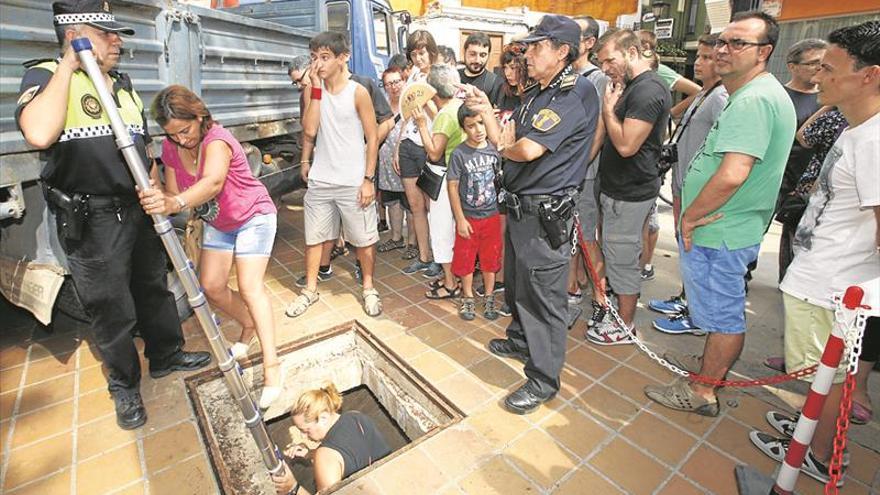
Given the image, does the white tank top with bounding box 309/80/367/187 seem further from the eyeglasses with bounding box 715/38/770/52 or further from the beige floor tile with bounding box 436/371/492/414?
the eyeglasses with bounding box 715/38/770/52

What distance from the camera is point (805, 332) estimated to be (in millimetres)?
2086

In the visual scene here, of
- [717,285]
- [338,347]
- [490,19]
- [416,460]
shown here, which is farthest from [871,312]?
[490,19]

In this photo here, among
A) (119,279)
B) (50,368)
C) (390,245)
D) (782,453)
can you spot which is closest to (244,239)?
(119,279)

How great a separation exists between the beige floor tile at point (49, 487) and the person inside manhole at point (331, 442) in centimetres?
94

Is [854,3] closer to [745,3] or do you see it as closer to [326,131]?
[745,3]

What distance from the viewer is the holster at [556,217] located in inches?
93.8

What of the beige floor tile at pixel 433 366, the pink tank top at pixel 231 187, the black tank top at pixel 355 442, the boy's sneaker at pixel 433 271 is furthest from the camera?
the boy's sneaker at pixel 433 271

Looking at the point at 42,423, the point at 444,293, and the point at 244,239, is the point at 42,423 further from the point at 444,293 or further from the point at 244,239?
the point at 444,293

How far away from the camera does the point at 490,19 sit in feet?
57.2

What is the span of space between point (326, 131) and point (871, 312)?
316cm

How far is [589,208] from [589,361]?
1127 millimetres

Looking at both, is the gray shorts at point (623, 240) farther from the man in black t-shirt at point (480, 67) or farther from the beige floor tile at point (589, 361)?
the man in black t-shirt at point (480, 67)

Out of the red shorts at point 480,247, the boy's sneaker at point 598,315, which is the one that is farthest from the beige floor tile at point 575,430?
the red shorts at point 480,247

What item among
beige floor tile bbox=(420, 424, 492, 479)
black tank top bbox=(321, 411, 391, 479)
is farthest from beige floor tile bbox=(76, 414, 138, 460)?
beige floor tile bbox=(420, 424, 492, 479)
